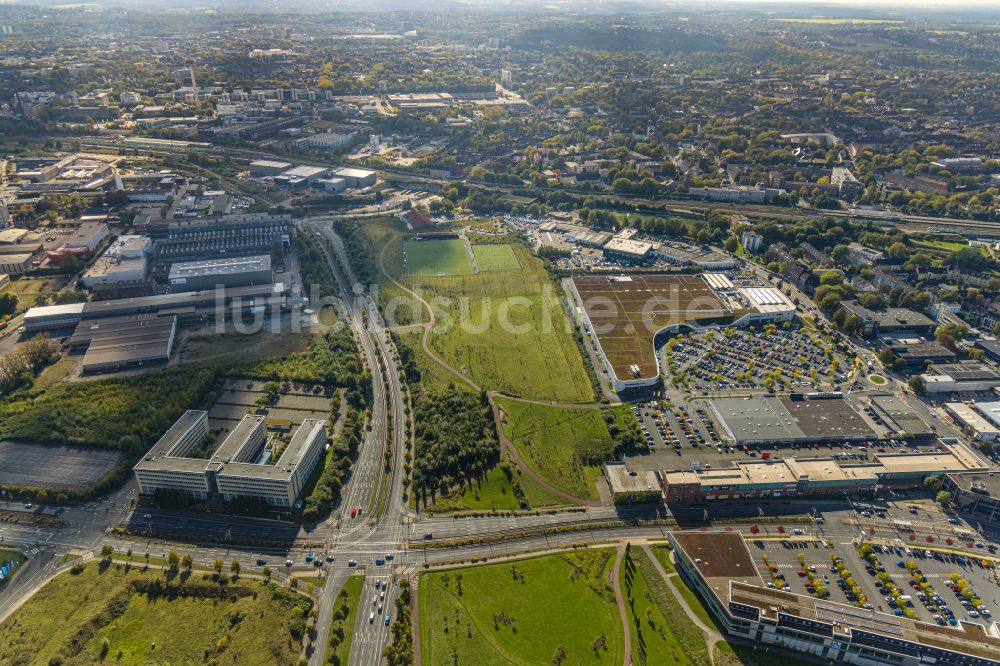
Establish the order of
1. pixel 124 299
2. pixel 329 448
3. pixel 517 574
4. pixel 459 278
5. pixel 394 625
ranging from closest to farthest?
Result: pixel 394 625 < pixel 517 574 < pixel 329 448 < pixel 124 299 < pixel 459 278

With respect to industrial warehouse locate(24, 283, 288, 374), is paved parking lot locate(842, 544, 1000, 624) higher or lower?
lower

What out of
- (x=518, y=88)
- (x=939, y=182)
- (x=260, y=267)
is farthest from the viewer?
(x=518, y=88)

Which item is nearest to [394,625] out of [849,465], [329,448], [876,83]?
[329,448]

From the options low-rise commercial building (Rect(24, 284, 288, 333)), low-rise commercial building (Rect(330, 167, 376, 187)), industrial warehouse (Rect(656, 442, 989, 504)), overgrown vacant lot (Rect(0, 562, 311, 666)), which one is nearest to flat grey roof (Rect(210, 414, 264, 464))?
overgrown vacant lot (Rect(0, 562, 311, 666))

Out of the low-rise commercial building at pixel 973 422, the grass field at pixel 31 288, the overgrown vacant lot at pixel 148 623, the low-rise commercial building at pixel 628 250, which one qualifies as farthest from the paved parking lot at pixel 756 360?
the grass field at pixel 31 288

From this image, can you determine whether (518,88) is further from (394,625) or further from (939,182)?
(394,625)

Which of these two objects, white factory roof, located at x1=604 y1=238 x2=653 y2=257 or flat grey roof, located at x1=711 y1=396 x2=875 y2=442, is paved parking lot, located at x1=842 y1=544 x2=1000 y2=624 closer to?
flat grey roof, located at x1=711 y1=396 x2=875 y2=442
